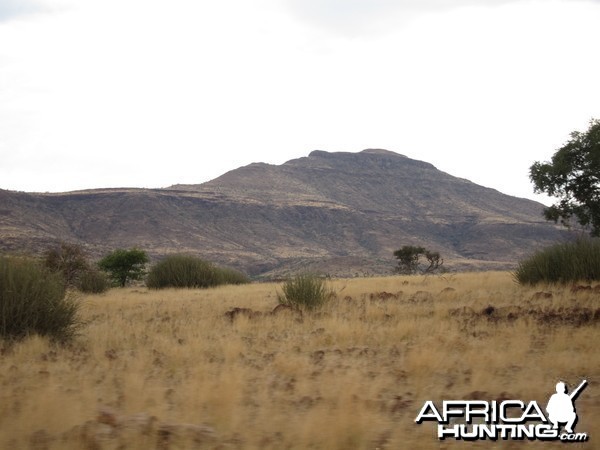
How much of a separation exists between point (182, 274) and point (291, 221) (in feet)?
275

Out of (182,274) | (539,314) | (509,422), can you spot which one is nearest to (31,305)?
(509,422)

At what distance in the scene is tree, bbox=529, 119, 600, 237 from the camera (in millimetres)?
27656

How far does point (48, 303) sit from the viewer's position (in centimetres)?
1112

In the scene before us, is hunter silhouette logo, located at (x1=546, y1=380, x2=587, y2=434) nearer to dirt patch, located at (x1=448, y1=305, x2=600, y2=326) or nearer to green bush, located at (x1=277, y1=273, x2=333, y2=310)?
dirt patch, located at (x1=448, y1=305, x2=600, y2=326)

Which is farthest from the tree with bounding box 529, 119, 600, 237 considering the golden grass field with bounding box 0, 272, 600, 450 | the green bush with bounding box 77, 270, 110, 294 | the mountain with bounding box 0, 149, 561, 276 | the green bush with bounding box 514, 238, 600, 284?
the mountain with bounding box 0, 149, 561, 276

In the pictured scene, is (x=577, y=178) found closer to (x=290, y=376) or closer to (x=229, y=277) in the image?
(x=229, y=277)

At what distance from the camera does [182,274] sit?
1179 inches

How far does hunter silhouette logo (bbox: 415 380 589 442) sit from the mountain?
58.6 meters

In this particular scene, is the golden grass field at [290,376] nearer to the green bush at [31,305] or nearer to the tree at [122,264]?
the green bush at [31,305]

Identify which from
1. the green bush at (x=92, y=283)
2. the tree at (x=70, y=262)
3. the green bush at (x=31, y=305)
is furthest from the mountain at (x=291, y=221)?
the green bush at (x=31, y=305)

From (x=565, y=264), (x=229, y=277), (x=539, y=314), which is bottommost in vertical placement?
(x=229, y=277)

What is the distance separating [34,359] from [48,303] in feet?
7.34

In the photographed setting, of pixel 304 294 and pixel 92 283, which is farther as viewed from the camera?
pixel 92 283

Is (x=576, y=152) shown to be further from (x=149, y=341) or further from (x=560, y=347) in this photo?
(x=149, y=341)
